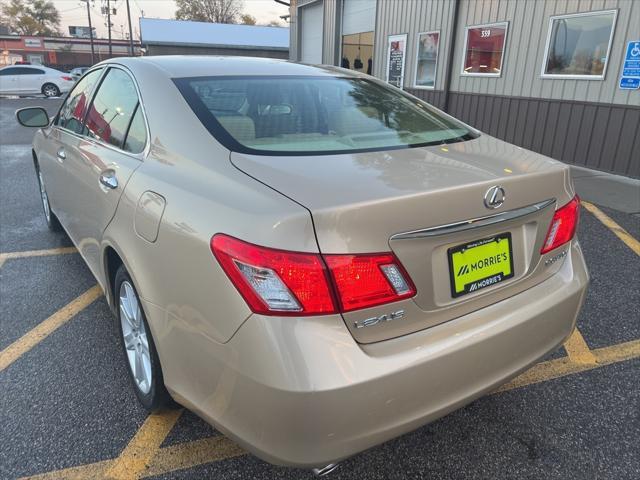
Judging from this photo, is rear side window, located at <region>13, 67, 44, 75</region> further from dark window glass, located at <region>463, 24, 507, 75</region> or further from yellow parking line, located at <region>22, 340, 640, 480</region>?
yellow parking line, located at <region>22, 340, 640, 480</region>

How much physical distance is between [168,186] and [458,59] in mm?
9436

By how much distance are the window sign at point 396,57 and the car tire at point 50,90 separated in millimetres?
19380

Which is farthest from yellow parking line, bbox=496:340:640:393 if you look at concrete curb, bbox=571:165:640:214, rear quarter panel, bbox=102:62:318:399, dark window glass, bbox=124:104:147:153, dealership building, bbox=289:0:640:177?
dealership building, bbox=289:0:640:177

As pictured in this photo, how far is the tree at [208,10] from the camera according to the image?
214 ft

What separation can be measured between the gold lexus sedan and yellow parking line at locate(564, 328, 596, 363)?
86cm

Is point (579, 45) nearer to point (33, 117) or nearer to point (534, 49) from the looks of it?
point (534, 49)

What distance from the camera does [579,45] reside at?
301 inches

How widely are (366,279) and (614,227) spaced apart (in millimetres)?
4547

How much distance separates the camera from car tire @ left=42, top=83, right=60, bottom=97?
24500 millimetres

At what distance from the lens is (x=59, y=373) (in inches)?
104

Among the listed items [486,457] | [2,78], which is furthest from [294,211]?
[2,78]

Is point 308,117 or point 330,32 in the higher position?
point 330,32

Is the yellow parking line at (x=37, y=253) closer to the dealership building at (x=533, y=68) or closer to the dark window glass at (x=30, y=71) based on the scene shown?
the dealership building at (x=533, y=68)

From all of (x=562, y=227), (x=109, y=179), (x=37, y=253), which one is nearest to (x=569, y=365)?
(x=562, y=227)
